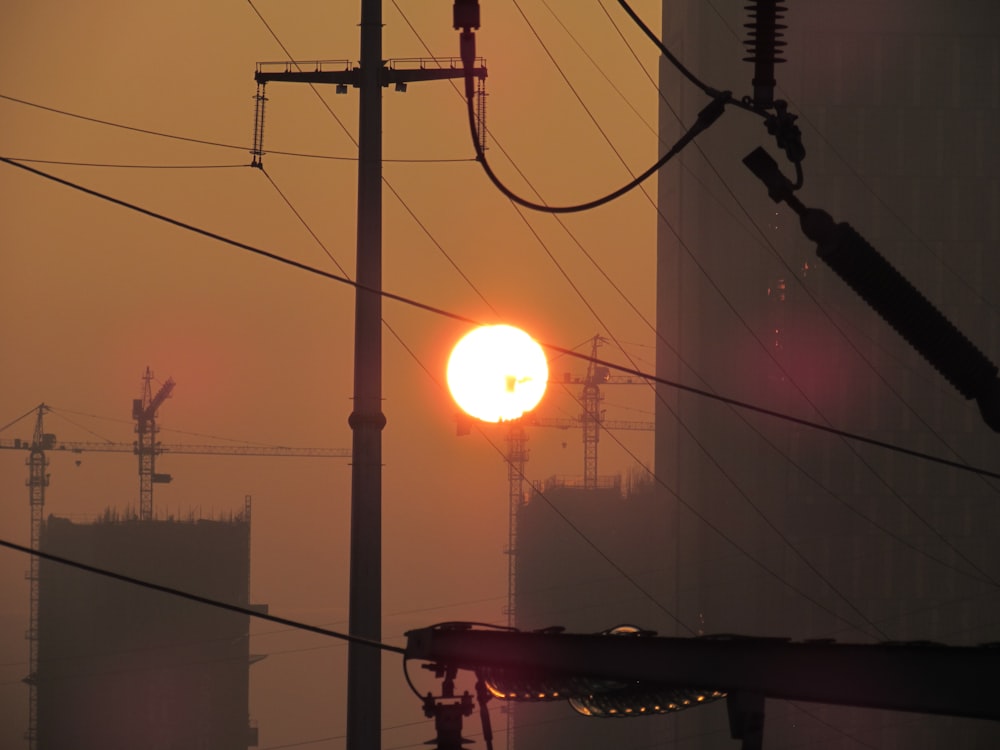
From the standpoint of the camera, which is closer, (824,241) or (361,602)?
(824,241)

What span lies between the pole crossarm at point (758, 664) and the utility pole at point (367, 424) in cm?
1299

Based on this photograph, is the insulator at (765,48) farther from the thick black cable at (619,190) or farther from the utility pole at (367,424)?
the utility pole at (367,424)

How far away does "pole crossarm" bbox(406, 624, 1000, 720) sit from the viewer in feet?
47.6

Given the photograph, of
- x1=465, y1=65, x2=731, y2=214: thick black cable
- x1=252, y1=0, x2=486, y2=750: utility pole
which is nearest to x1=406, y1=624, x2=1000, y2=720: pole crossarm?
x1=465, y1=65, x2=731, y2=214: thick black cable

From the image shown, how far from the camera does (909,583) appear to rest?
656ft

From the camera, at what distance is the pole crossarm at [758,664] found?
14.5 meters

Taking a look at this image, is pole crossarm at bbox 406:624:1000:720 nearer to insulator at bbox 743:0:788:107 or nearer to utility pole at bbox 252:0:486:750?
insulator at bbox 743:0:788:107

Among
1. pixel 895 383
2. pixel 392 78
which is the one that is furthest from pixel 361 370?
pixel 895 383

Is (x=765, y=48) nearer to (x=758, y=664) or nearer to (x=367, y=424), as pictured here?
(x=758, y=664)

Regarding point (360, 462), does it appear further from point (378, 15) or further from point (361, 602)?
point (378, 15)

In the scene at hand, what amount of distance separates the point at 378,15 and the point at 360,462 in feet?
28.0

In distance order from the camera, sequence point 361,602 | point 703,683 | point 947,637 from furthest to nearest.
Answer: point 947,637
point 361,602
point 703,683

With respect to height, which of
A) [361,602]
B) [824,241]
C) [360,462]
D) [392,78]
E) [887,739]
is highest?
[392,78]

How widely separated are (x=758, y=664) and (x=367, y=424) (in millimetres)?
15805
